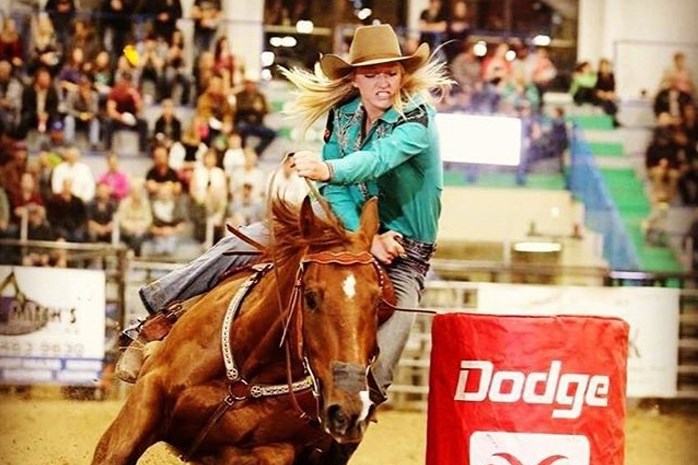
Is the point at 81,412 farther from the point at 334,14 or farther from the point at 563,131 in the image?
the point at 563,131

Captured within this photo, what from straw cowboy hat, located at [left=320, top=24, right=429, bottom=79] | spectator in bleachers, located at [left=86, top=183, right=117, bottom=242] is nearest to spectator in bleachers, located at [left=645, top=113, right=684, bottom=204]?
spectator in bleachers, located at [left=86, top=183, right=117, bottom=242]

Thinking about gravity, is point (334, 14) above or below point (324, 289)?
above

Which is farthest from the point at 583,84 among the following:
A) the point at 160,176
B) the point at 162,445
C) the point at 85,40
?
the point at 162,445

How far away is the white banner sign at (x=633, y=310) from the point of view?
8984 mm

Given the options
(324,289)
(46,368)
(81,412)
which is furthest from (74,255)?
(324,289)

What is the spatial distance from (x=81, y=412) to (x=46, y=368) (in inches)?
36.1

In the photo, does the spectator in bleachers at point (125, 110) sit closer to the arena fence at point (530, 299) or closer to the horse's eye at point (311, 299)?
the arena fence at point (530, 299)

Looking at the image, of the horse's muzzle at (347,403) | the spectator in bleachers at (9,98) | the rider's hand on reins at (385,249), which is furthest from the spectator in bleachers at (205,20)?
the horse's muzzle at (347,403)

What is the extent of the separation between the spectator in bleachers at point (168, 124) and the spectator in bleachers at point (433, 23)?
1.87 metres

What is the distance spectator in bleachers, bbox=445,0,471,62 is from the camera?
34.0ft

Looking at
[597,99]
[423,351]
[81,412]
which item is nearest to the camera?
[81,412]

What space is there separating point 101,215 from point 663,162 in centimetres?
413

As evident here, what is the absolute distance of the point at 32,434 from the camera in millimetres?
7031

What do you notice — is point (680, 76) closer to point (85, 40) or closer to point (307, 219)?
point (85, 40)
